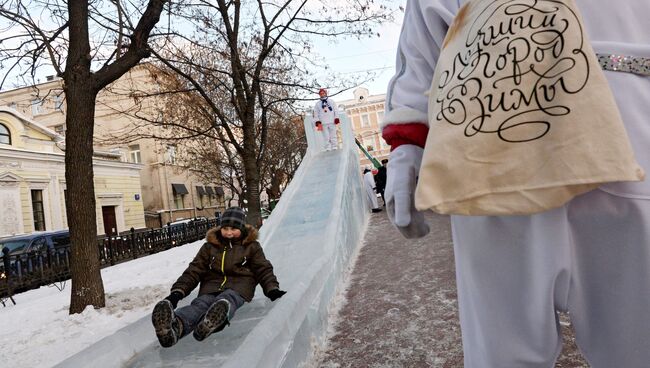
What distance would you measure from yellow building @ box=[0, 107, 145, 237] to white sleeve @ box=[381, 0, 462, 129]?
23.6 metres

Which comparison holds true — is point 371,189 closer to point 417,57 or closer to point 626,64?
point 417,57

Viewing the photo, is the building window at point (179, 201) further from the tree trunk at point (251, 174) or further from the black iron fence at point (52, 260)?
the tree trunk at point (251, 174)

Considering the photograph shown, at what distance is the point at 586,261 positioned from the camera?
3.09 feet

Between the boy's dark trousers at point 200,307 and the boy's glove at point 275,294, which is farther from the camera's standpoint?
the boy's glove at point 275,294

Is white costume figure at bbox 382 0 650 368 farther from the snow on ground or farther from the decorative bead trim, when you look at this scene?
the snow on ground

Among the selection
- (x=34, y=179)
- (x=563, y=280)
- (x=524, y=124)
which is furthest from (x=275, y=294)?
(x=34, y=179)

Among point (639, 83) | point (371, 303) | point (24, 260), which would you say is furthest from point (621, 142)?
point (24, 260)

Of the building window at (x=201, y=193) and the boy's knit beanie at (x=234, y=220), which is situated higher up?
the building window at (x=201, y=193)

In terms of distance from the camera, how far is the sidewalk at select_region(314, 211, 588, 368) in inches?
115

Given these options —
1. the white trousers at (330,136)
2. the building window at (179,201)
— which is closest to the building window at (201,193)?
the building window at (179,201)

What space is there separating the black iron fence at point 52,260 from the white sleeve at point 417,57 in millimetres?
7494

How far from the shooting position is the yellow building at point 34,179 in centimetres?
2006

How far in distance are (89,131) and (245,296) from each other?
3731 millimetres

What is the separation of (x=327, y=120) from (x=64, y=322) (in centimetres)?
1000
